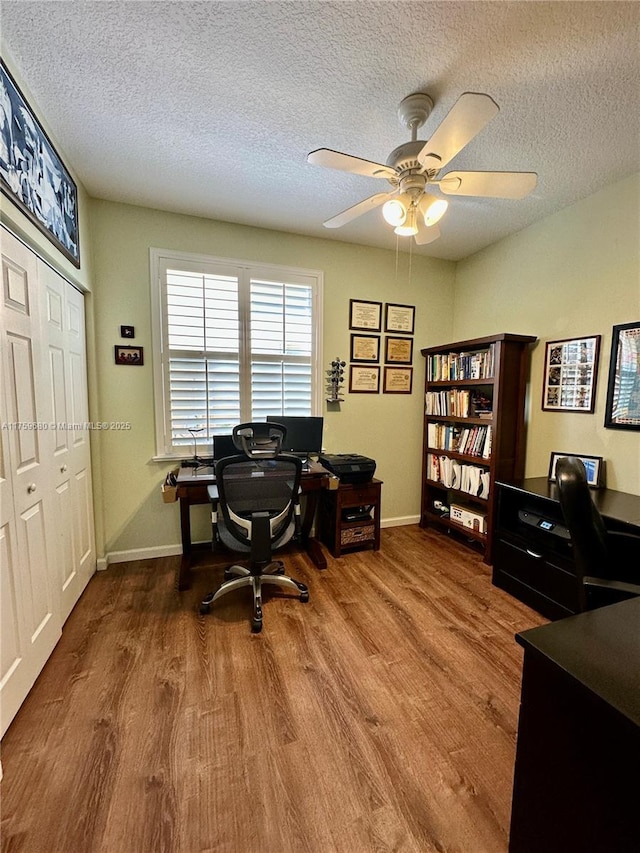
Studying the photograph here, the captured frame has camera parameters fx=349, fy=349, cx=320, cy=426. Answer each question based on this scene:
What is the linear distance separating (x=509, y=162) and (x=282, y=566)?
3.00 metres

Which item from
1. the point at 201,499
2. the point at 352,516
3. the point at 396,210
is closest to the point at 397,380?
the point at 352,516

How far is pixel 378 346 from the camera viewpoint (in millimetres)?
3340

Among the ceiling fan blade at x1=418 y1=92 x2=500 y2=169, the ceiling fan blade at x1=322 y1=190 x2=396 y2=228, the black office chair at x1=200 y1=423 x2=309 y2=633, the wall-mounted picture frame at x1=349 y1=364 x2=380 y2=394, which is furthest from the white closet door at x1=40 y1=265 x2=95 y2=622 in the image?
the wall-mounted picture frame at x1=349 y1=364 x2=380 y2=394

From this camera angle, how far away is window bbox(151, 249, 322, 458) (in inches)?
107

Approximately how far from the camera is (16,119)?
1442 millimetres

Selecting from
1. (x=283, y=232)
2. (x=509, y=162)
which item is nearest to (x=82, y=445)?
(x=283, y=232)

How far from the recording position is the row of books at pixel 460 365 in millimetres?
2816

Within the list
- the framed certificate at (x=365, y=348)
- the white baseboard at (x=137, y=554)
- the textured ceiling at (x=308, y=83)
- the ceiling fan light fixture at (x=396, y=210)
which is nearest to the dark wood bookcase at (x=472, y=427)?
the framed certificate at (x=365, y=348)

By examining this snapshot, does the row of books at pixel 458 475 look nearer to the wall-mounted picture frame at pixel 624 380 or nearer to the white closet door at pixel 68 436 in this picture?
the wall-mounted picture frame at pixel 624 380

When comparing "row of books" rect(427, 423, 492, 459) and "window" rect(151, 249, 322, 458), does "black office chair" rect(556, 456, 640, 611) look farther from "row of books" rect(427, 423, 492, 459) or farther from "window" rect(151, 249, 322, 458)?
"window" rect(151, 249, 322, 458)

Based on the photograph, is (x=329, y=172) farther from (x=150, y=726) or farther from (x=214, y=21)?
(x=150, y=726)

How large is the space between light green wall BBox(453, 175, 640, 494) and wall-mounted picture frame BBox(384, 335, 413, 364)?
28.0 inches

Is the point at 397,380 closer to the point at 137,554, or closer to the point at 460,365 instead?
the point at 460,365

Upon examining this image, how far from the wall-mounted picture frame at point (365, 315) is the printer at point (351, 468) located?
4.06 feet
